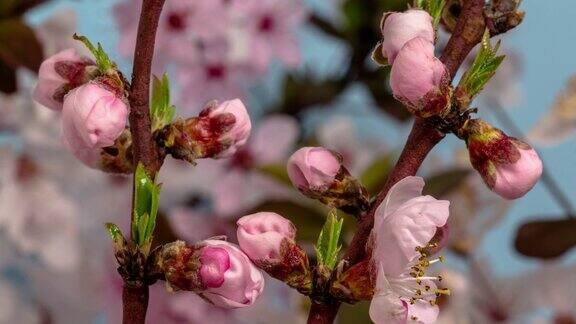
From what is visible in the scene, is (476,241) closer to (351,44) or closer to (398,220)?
(351,44)

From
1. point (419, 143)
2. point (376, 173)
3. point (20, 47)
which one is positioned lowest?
point (376, 173)

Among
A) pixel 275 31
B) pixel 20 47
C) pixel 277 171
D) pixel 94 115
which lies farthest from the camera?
pixel 275 31

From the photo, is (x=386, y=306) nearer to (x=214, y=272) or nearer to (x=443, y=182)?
(x=214, y=272)

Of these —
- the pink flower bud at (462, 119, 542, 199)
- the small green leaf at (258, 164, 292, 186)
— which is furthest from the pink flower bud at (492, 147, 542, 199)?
the small green leaf at (258, 164, 292, 186)

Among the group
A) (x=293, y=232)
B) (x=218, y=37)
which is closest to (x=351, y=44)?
(x=218, y=37)

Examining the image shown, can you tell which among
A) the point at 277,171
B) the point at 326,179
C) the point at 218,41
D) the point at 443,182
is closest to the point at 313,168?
the point at 326,179

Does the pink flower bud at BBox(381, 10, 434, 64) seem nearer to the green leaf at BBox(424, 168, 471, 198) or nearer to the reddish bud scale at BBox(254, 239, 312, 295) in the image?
the reddish bud scale at BBox(254, 239, 312, 295)

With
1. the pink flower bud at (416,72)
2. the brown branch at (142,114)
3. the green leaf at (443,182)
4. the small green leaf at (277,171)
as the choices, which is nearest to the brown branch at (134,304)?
the brown branch at (142,114)

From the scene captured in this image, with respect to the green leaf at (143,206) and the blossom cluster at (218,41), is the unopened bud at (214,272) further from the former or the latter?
the blossom cluster at (218,41)
